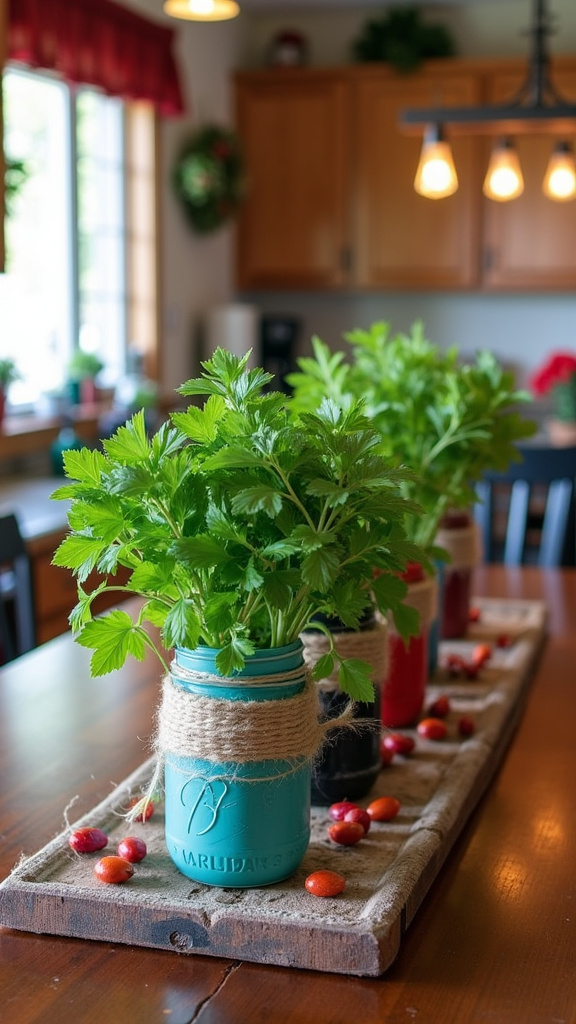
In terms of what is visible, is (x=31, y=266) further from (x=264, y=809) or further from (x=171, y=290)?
(x=264, y=809)

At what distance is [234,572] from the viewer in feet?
2.88

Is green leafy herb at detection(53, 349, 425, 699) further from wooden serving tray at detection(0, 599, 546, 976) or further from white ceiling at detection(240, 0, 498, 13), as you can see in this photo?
white ceiling at detection(240, 0, 498, 13)

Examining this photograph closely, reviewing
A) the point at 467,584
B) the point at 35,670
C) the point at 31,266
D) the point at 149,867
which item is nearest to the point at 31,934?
the point at 149,867

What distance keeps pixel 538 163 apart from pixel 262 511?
461 cm

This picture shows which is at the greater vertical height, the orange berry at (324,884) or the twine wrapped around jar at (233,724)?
the twine wrapped around jar at (233,724)

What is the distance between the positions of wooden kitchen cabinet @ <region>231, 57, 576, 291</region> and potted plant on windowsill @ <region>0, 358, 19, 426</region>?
88.6 inches

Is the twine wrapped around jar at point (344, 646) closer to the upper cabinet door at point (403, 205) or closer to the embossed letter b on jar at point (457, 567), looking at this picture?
the embossed letter b on jar at point (457, 567)

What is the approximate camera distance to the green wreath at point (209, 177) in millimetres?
4805

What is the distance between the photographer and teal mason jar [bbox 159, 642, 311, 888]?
2.95 ft

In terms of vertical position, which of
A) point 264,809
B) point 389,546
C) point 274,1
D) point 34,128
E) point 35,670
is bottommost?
point 35,670

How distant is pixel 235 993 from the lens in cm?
83

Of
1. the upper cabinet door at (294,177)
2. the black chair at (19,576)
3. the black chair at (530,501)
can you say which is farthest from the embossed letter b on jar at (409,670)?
the upper cabinet door at (294,177)

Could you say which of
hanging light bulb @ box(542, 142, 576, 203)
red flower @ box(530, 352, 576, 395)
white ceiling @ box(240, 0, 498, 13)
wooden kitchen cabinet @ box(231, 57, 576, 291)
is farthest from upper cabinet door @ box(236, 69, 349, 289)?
hanging light bulb @ box(542, 142, 576, 203)

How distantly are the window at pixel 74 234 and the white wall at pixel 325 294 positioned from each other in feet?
0.69
